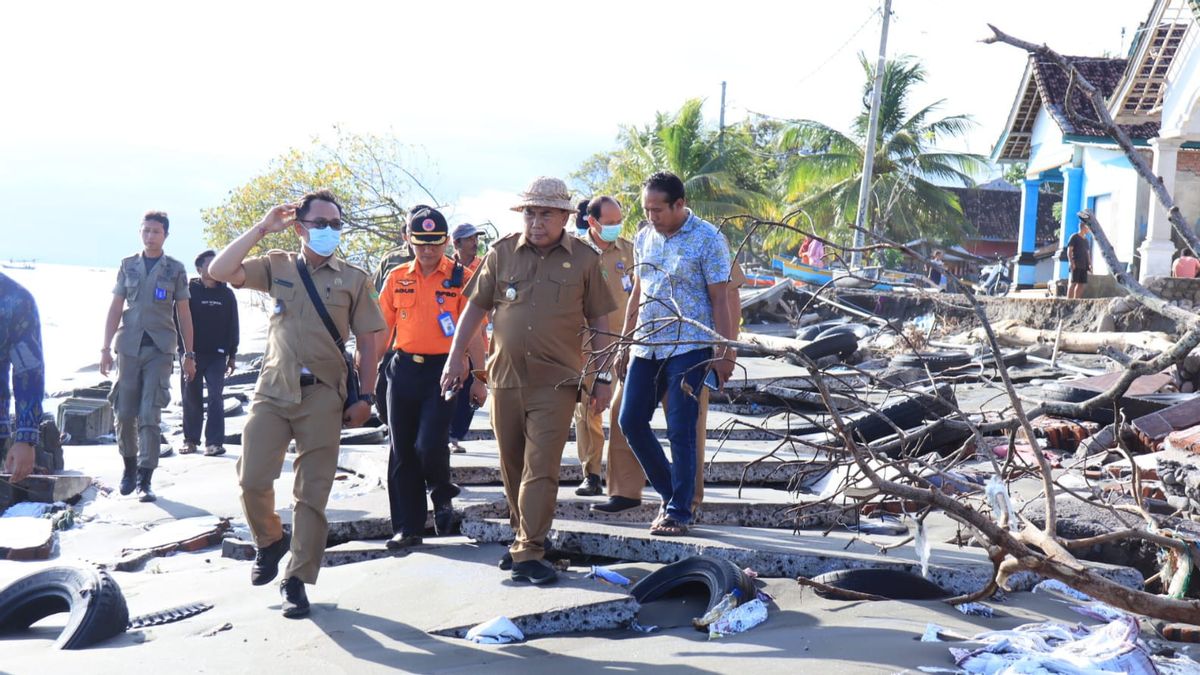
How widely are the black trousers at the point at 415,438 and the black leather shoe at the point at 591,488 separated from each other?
1.02 metres

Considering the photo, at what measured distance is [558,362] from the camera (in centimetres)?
513

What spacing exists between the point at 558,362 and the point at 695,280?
0.93m

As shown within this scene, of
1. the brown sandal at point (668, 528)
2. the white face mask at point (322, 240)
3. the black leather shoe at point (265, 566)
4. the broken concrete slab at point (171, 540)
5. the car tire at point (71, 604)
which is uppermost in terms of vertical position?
the white face mask at point (322, 240)

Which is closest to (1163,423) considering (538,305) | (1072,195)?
(538,305)

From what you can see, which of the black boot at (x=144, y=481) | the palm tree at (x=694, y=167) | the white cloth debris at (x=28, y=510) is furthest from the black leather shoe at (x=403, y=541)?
the palm tree at (x=694, y=167)

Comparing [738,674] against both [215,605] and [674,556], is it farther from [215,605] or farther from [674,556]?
[215,605]

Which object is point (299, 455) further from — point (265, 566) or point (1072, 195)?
point (1072, 195)

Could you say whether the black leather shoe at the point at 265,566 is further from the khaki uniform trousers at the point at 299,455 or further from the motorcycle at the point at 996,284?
the motorcycle at the point at 996,284

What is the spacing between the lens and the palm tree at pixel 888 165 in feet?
109

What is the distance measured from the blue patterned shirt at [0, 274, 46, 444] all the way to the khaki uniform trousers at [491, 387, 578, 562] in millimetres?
1997

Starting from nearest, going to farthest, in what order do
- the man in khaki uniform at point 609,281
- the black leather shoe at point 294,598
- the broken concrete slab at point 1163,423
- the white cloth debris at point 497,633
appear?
the white cloth debris at point 497,633 < the black leather shoe at point 294,598 < the man in khaki uniform at point 609,281 < the broken concrete slab at point 1163,423

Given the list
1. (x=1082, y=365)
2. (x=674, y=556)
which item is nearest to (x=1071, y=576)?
(x=674, y=556)

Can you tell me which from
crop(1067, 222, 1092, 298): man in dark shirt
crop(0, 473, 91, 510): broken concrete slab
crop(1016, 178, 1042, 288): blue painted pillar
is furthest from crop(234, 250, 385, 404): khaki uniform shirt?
crop(1016, 178, 1042, 288): blue painted pillar

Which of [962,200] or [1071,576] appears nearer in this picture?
[1071,576]
